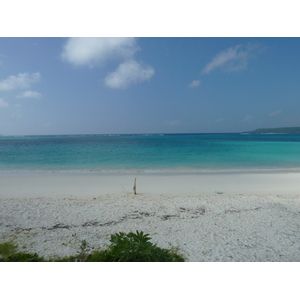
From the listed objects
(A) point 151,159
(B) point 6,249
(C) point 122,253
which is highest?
(A) point 151,159

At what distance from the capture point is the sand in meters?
4.95

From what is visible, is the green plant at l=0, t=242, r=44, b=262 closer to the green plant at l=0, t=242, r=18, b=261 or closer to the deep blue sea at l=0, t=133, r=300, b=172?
the green plant at l=0, t=242, r=18, b=261

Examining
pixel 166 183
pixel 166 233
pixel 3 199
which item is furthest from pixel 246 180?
pixel 3 199

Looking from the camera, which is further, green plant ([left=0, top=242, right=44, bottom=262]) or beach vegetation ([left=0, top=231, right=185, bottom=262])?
green plant ([left=0, top=242, right=44, bottom=262])

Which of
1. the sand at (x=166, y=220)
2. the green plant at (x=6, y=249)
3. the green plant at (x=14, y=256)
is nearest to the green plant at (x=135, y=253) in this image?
the sand at (x=166, y=220)

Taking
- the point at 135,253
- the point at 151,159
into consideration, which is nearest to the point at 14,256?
the point at 135,253

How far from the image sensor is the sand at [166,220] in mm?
4953

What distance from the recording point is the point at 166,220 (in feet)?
22.3

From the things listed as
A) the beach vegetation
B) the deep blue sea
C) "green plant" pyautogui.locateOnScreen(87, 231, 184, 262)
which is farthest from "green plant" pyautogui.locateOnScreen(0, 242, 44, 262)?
the deep blue sea

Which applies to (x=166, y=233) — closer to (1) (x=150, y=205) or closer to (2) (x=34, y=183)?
(1) (x=150, y=205)

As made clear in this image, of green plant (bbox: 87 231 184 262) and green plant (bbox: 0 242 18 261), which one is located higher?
green plant (bbox: 87 231 184 262)

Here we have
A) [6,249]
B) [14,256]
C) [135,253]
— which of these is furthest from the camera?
[6,249]

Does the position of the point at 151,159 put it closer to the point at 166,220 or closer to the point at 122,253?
the point at 166,220

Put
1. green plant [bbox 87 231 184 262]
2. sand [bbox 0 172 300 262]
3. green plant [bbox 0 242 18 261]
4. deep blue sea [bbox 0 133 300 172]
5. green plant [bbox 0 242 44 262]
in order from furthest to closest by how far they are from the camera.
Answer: deep blue sea [bbox 0 133 300 172] → sand [bbox 0 172 300 262] → green plant [bbox 0 242 18 261] → green plant [bbox 0 242 44 262] → green plant [bbox 87 231 184 262]
